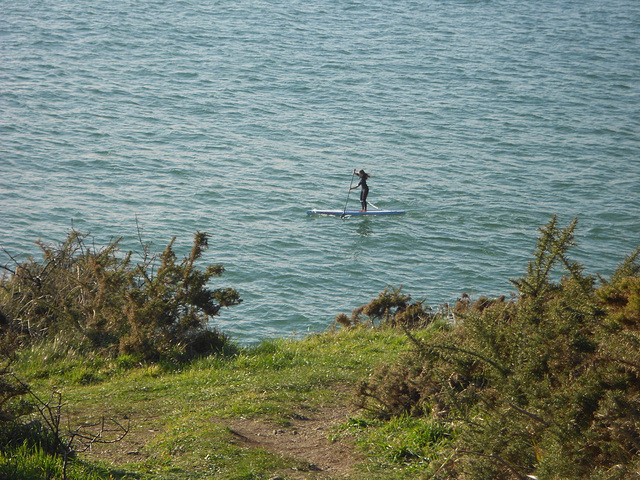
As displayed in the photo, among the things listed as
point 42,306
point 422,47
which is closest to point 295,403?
point 42,306

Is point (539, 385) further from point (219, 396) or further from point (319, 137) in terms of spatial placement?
point (319, 137)

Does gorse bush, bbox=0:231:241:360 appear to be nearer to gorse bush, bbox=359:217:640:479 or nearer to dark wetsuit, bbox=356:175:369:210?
gorse bush, bbox=359:217:640:479

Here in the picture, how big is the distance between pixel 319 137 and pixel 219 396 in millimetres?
27074

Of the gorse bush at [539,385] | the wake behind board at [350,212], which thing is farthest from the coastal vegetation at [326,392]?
the wake behind board at [350,212]

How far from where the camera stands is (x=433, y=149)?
3353 cm

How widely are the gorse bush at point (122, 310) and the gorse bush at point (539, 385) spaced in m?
3.80

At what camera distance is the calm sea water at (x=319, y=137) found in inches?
905

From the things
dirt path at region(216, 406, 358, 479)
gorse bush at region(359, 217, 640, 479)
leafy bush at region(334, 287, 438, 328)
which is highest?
gorse bush at region(359, 217, 640, 479)

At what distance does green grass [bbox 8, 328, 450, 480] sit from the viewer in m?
6.38

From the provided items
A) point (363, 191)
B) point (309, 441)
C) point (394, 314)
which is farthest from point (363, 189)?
point (309, 441)

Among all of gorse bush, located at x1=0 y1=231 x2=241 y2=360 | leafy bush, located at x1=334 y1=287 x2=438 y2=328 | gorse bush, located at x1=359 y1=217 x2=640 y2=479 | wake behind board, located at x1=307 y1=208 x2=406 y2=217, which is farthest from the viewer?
wake behind board, located at x1=307 y1=208 x2=406 y2=217

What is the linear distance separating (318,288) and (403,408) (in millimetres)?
13002

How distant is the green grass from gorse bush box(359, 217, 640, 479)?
1.75 feet

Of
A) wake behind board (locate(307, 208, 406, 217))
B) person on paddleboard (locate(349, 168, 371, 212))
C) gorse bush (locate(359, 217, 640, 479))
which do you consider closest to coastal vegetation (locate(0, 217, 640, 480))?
gorse bush (locate(359, 217, 640, 479))
